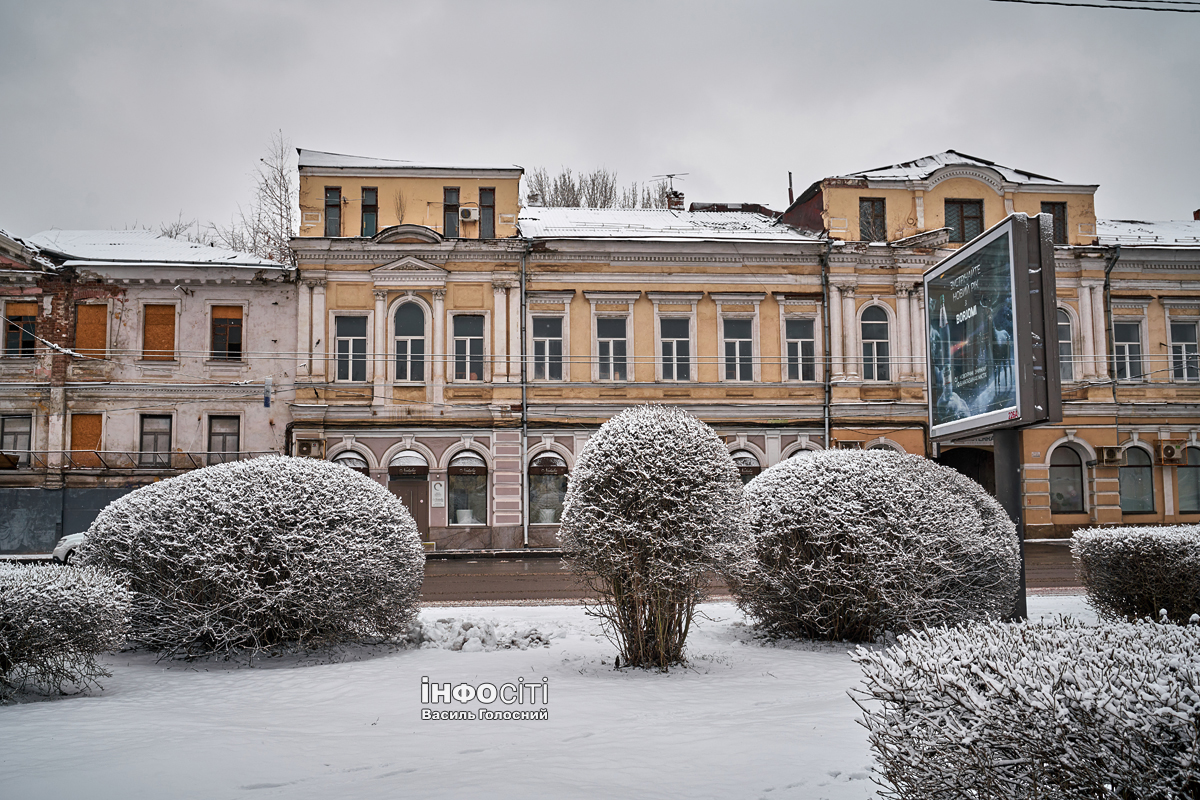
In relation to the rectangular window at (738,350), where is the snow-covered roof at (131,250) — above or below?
above

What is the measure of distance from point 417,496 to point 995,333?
64.9ft

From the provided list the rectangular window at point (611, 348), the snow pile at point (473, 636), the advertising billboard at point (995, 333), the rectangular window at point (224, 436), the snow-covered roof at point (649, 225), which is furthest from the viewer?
the snow-covered roof at point (649, 225)

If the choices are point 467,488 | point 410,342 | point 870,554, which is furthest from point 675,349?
point 870,554

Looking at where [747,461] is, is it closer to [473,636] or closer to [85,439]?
[473,636]

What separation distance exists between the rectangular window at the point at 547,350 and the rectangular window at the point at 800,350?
24.2ft

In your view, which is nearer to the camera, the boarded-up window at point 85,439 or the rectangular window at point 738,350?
the boarded-up window at point 85,439

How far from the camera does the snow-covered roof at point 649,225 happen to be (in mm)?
29594

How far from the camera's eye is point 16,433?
28016 millimetres

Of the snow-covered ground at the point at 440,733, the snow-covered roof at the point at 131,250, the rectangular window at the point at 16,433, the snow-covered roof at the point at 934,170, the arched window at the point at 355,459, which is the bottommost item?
the snow-covered ground at the point at 440,733

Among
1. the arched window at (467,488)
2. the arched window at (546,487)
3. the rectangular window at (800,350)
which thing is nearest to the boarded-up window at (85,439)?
the arched window at (467,488)

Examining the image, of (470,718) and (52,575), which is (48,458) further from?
(470,718)

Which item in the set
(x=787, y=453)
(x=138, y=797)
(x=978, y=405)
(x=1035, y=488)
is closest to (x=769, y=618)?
(x=978, y=405)

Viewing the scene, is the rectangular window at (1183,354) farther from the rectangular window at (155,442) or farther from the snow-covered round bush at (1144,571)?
the rectangular window at (155,442)

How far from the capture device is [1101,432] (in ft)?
98.1
